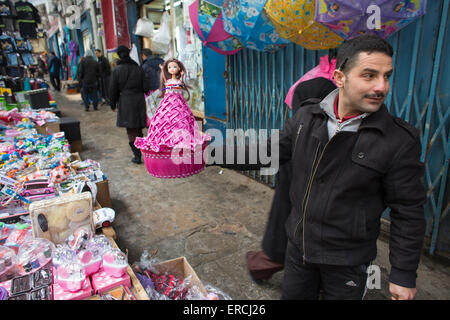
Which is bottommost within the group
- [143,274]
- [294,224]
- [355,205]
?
[143,274]

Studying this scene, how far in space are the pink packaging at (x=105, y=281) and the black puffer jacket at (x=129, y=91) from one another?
357 cm

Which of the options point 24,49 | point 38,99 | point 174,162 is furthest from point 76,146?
point 174,162

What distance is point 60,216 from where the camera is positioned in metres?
1.92

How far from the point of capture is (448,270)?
8.04 ft

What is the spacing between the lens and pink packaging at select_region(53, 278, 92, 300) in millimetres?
1465

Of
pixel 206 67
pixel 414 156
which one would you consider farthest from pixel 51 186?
pixel 206 67

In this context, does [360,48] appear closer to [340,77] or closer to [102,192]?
[340,77]

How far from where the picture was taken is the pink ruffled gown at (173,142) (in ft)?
6.38

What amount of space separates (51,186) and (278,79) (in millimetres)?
2685

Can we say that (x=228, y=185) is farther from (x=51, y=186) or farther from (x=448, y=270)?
(x=448, y=270)

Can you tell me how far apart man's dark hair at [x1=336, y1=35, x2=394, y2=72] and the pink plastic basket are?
1041mm

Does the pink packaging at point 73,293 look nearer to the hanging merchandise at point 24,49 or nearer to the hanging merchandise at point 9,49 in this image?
the hanging merchandise at point 9,49

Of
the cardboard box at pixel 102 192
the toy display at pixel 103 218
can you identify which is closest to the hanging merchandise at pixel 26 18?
the cardboard box at pixel 102 192

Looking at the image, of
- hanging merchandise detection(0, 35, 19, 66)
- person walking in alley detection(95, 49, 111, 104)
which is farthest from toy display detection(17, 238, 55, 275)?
person walking in alley detection(95, 49, 111, 104)
